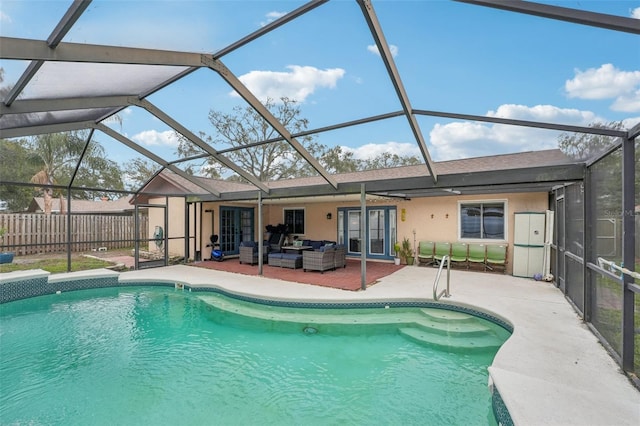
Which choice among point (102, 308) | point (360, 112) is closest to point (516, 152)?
point (360, 112)

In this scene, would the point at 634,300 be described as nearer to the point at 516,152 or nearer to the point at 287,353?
the point at 516,152

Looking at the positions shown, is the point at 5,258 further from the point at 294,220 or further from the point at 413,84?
the point at 413,84

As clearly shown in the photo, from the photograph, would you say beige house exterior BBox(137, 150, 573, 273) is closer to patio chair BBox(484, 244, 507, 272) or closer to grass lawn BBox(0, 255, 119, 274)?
patio chair BBox(484, 244, 507, 272)

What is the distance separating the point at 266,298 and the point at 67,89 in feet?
17.3

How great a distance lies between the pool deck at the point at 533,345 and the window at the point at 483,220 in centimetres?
147

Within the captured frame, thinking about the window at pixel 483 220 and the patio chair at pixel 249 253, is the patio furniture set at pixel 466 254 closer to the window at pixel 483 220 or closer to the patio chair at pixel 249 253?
the window at pixel 483 220

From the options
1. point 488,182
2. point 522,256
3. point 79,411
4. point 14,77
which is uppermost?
point 14,77

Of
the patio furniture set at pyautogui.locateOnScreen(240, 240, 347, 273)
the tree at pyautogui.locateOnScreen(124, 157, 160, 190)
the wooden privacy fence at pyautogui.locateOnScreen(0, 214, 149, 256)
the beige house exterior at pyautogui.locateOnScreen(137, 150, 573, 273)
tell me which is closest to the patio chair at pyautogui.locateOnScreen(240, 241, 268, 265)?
the patio furniture set at pyautogui.locateOnScreen(240, 240, 347, 273)

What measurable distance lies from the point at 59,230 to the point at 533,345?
16.5m

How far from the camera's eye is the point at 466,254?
389 inches

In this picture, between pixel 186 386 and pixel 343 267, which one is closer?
pixel 186 386

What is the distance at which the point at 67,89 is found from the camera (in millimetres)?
4832

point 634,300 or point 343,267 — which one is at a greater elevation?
point 634,300

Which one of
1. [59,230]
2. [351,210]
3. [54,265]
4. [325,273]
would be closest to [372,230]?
[351,210]
